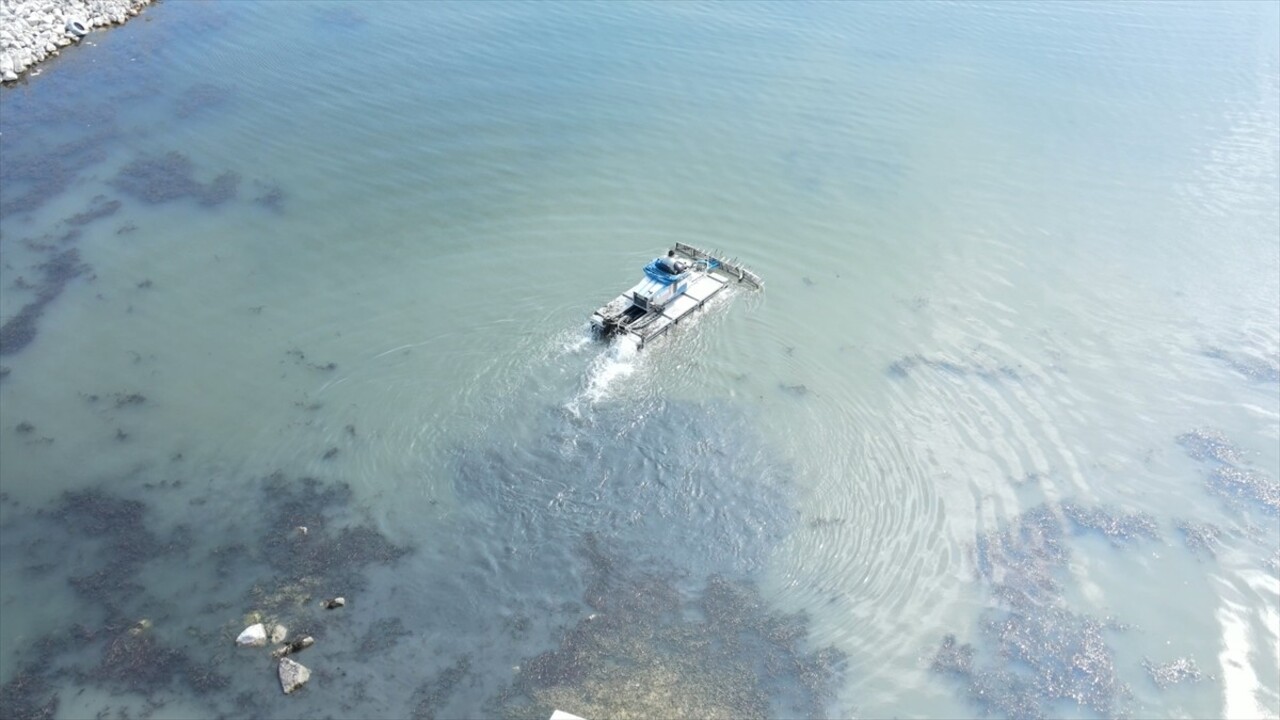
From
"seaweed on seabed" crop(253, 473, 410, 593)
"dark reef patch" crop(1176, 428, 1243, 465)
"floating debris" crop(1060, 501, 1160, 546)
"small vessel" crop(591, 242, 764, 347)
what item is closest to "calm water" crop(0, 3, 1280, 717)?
"seaweed on seabed" crop(253, 473, 410, 593)

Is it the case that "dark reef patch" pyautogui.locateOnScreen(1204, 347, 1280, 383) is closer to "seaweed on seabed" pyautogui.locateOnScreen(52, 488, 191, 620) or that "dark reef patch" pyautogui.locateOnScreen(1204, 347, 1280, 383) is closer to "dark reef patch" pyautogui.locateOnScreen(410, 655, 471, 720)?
"dark reef patch" pyautogui.locateOnScreen(410, 655, 471, 720)

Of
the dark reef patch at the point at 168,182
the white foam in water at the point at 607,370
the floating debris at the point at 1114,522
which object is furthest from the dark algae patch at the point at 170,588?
the floating debris at the point at 1114,522

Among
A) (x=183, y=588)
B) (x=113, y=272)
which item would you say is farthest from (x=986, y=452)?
(x=113, y=272)

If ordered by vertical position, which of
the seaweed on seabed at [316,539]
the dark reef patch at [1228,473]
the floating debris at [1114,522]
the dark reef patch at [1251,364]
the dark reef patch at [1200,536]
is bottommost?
the seaweed on seabed at [316,539]

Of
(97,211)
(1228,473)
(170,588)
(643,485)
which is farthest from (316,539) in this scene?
(1228,473)

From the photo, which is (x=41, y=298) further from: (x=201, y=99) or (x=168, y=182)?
(x=201, y=99)

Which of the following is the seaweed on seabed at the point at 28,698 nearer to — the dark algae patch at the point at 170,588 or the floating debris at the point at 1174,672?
the dark algae patch at the point at 170,588

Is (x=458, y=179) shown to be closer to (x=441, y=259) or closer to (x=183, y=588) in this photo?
(x=441, y=259)
